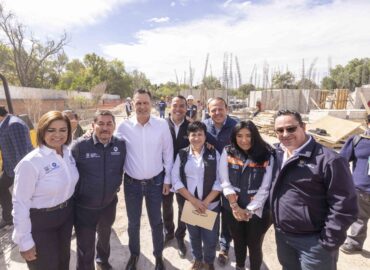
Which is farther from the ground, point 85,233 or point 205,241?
point 85,233

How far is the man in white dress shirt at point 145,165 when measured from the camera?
2.79 m

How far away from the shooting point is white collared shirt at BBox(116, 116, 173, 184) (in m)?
2.79

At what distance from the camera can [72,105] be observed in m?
21.6

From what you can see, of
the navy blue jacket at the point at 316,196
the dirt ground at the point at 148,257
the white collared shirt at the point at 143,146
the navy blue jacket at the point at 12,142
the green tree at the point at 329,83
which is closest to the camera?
the navy blue jacket at the point at 316,196

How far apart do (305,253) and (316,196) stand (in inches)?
19.9

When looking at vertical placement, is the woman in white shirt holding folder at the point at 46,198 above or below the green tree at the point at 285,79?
below

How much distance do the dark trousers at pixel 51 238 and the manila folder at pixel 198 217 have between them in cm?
124

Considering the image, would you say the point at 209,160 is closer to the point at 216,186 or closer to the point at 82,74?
the point at 216,186

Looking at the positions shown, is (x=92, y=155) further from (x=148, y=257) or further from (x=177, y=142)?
(x=148, y=257)

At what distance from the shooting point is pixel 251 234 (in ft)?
8.20

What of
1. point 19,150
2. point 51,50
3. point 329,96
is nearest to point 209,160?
point 19,150

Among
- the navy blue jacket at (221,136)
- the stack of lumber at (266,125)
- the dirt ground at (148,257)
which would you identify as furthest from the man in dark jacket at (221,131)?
the stack of lumber at (266,125)

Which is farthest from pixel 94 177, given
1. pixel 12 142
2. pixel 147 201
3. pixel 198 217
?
pixel 12 142

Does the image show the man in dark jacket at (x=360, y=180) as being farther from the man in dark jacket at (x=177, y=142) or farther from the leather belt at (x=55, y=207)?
the leather belt at (x=55, y=207)
